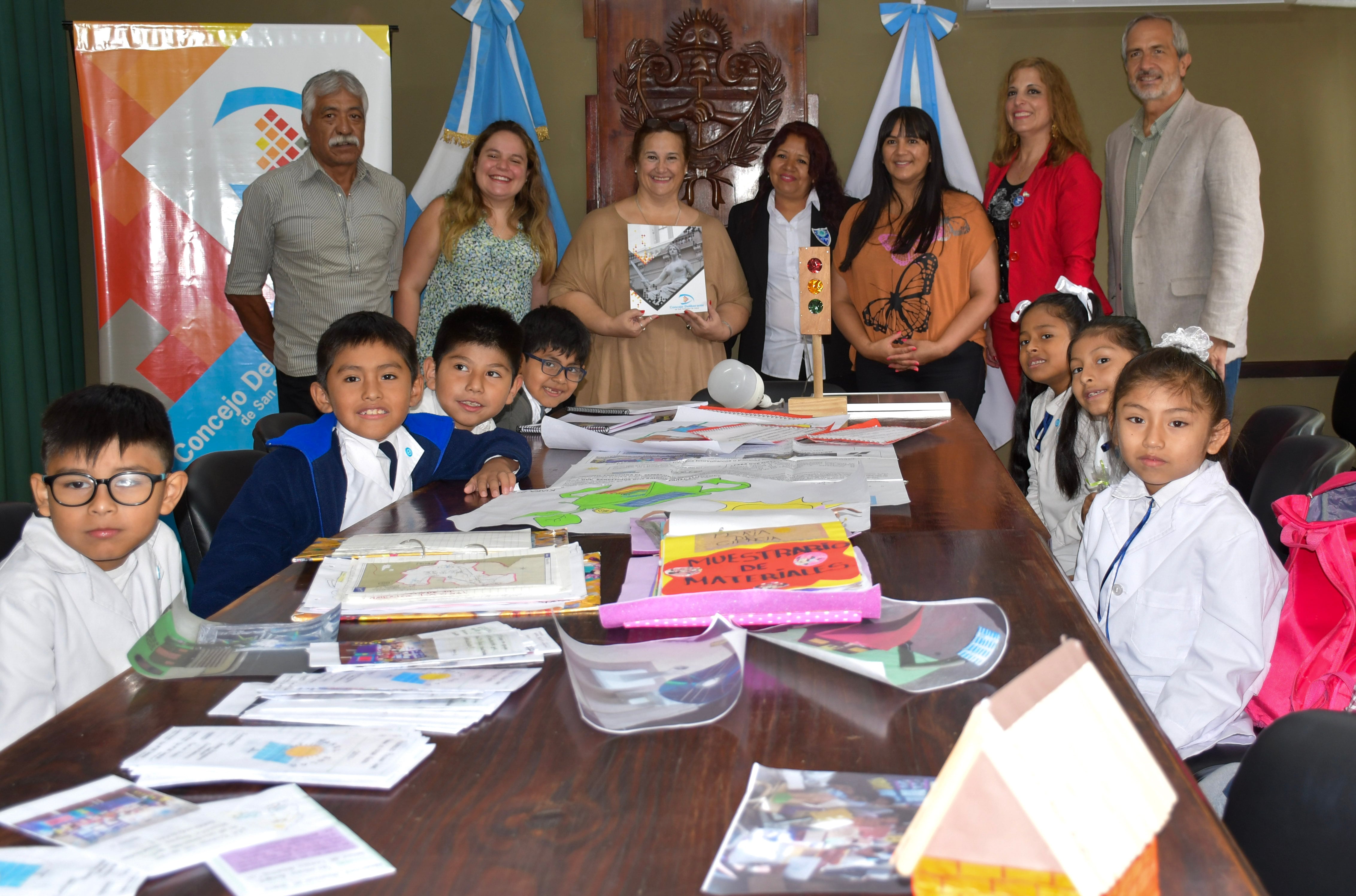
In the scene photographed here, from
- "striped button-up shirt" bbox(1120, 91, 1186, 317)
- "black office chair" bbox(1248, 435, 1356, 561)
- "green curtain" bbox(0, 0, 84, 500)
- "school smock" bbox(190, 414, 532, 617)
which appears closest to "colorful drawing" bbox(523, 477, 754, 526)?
"school smock" bbox(190, 414, 532, 617)

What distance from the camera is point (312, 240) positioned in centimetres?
317

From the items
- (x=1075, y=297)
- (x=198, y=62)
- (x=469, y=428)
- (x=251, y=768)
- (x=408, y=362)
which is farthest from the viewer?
(x=198, y=62)

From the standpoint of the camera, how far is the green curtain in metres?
3.58

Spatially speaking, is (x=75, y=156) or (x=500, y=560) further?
(x=75, y=156)

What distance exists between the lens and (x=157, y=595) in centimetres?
155

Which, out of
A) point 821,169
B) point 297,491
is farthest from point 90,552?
point 821,169

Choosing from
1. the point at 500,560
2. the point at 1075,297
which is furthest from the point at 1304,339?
the point at 500,560

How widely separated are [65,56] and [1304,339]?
530cm

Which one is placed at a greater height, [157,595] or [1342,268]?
[1342,268]

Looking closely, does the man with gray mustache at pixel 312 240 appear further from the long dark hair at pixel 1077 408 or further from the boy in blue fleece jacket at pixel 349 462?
the long dark hair at pixel 1077 408

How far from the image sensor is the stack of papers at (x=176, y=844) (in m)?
0.56

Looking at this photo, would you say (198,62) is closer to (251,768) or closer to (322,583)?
(322,583)

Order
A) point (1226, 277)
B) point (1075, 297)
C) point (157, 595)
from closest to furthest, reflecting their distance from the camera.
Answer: point (157, 595) < point (1075, 297) < point (1226, 277)

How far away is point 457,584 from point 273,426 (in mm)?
1533
